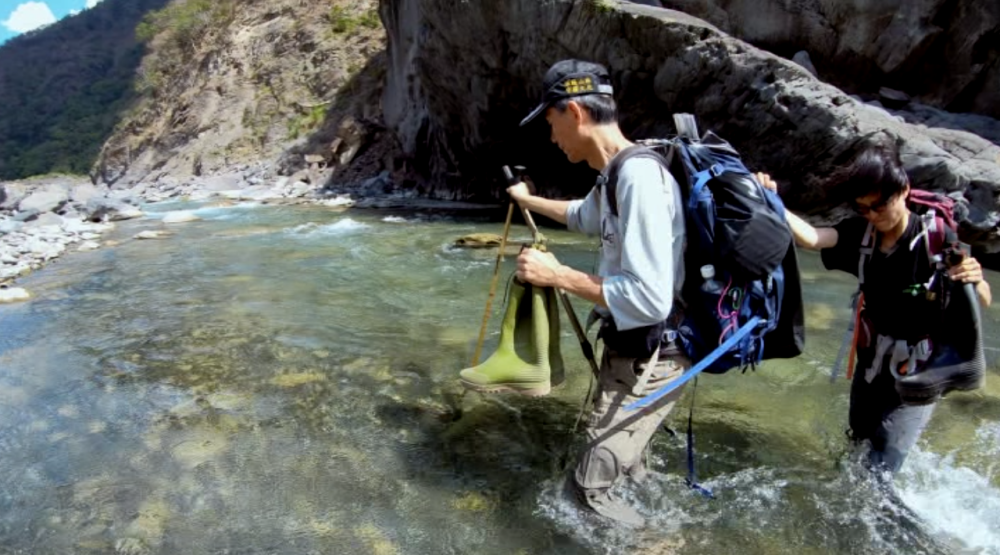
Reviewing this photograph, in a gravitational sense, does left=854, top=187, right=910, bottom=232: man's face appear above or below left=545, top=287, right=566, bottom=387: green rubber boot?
above

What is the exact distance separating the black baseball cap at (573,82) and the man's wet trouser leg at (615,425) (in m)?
1.10

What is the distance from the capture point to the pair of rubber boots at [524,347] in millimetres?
3061

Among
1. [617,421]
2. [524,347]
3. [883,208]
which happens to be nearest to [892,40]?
[883,208]

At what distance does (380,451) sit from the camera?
13.6 feet

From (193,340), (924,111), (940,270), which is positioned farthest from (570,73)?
(924,111)

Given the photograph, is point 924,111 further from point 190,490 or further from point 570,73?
point 190,490

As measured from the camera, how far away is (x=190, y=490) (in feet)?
12.2

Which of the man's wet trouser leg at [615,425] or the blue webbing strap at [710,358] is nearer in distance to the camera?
the blue webbing strap at [710,358]

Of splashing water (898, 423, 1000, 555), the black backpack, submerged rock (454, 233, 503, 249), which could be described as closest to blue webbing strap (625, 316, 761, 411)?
the black backpack

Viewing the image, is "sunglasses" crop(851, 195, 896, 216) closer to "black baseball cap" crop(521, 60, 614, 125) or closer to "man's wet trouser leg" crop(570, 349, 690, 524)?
"man's wet trouser leg" crop(570, 349, 690, 524)

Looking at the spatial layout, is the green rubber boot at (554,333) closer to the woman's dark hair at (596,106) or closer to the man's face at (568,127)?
the man's face at (568,127)

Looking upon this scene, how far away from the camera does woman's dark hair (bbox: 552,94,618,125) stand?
8.52 feet

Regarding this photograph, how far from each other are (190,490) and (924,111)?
14.9 meters

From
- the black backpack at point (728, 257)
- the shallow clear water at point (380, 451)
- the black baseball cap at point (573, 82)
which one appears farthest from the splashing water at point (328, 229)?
the black backpack at point (728, 257)
